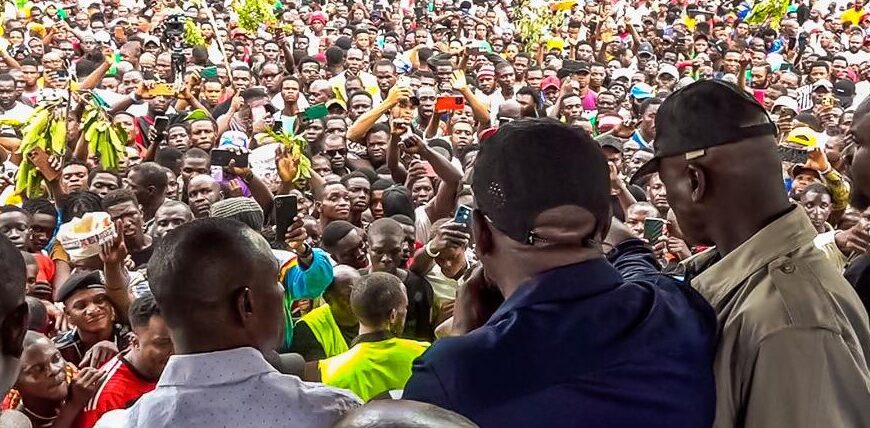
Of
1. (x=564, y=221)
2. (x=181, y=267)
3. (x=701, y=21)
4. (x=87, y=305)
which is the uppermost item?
(x=564, y=221)

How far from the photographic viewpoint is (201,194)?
19.9ft

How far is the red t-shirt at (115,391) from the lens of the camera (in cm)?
315

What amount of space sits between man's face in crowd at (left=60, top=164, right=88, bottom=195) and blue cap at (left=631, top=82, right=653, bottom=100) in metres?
5.99

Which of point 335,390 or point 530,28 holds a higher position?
point 335,390

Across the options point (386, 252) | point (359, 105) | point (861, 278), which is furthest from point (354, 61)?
point (861, 278)

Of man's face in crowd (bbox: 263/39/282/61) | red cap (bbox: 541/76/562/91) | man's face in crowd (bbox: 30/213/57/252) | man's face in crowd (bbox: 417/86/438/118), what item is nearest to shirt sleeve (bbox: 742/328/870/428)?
man's face in crowd (bbox: 30/213/57/252)

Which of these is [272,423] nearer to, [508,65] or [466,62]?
[508,65]

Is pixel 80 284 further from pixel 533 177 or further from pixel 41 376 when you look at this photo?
pixel 533 177

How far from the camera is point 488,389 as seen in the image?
1545 millimetres

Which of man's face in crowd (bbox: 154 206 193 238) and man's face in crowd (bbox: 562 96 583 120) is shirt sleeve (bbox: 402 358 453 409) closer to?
man's face in crowd (bbox: 154 206 193 238)

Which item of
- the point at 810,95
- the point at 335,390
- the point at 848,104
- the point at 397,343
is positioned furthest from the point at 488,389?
the point at 848,104

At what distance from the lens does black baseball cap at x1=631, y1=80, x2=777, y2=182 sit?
1.88 meters

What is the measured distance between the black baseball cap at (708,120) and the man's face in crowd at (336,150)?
5.81m

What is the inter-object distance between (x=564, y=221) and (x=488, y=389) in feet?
0.95
